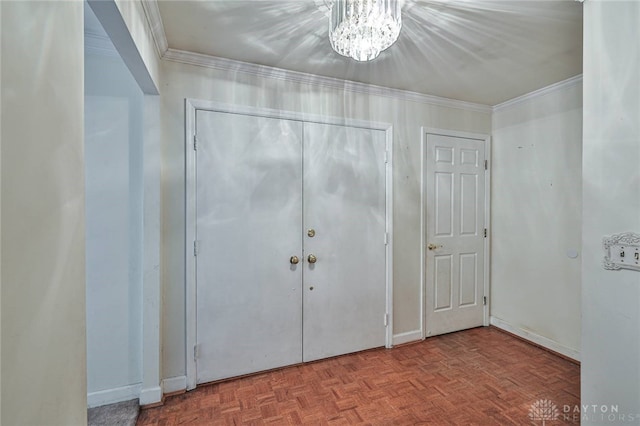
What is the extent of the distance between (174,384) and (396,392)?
1.54 metres

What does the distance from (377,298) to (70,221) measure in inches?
92.7

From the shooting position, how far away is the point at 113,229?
6.46 feet

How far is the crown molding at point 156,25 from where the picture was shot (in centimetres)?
154

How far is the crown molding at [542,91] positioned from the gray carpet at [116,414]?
156 inches

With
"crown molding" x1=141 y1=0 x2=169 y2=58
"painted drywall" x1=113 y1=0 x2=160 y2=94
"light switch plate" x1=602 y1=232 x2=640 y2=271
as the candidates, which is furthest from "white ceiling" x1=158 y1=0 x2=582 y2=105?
"light switch plate" x1=602 y1=232 x2=640 y2=271

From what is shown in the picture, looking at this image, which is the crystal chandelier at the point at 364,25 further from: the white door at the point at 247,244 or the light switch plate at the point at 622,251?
the light switch plate at the point at 622,251

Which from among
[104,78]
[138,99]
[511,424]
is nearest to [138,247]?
[138,99]

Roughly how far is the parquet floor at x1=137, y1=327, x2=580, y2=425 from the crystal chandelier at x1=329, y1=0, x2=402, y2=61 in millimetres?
2114

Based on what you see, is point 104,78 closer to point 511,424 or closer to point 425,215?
point 425,215

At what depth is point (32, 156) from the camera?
61 centimetres

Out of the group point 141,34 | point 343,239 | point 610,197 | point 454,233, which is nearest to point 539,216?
point 454,233

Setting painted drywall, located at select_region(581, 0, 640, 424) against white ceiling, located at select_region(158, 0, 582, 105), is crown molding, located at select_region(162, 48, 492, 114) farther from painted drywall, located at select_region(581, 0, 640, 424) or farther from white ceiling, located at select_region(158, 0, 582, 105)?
painted drywall, located at select_region(581, 0, 640, 424)

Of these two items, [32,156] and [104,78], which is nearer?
[32,156]

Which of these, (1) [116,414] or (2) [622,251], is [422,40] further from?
(1) [116,414]
